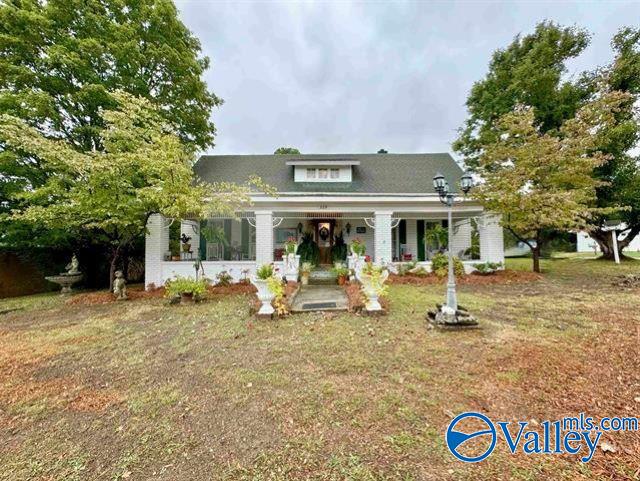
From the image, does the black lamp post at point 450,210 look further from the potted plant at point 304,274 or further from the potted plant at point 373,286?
the potted plant at point 304,274

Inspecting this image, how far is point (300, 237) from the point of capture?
13.2 meters

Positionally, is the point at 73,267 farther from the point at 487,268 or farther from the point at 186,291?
the point at 487,268

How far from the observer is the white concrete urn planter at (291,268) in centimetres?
962

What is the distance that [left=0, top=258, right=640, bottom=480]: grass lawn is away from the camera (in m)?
2.14

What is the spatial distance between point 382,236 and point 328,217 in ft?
8.94

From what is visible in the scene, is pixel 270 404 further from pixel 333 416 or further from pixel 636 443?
pixel 636 443

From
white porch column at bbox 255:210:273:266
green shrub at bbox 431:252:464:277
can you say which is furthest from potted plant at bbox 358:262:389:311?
green shrub at bbox 431:252:464:277

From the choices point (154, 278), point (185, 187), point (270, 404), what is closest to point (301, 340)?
point (270, 404)

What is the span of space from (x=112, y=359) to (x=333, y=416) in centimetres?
386

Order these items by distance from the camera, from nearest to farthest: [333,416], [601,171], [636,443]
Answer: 1. [636,443]
2. [333,416]
3. [601,171]

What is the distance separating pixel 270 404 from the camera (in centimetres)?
295

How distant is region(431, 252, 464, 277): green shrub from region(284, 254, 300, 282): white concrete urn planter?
583cm

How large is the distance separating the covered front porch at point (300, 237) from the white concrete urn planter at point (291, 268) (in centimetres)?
63

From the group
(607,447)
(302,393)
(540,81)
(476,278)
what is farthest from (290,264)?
(540,81)
